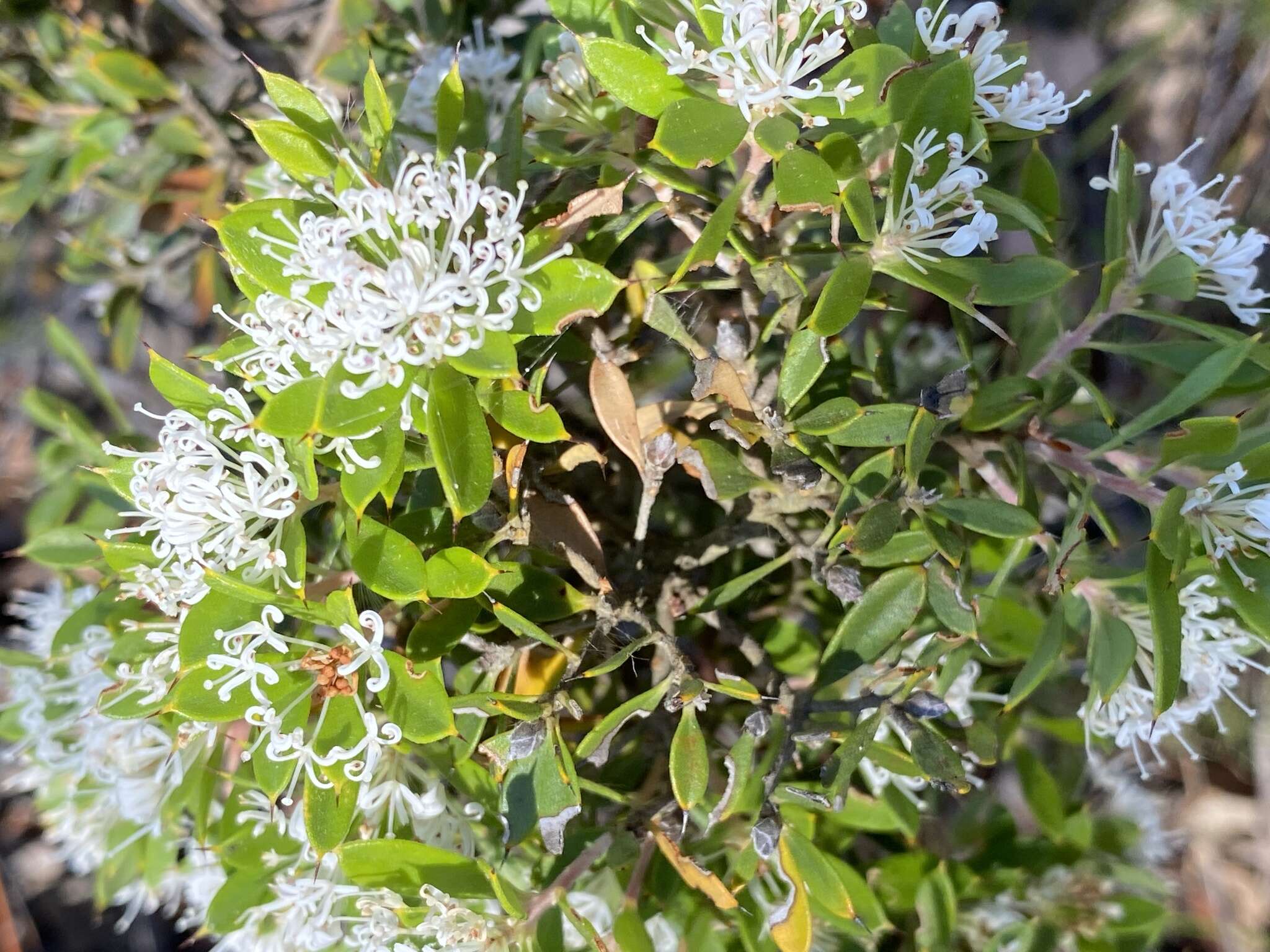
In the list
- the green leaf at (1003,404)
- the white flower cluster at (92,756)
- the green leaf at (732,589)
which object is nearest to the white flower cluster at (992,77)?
the green leaf at (1003,404)

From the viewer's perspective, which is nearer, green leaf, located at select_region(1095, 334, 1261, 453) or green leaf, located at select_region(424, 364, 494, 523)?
green leaf, located at select_region(424, 364, 494, 523)

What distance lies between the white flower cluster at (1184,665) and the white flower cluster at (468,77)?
0.93 m

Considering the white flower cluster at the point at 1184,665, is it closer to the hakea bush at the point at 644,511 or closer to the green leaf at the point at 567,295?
the hakea bush at the point at 644,511

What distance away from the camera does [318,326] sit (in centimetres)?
70

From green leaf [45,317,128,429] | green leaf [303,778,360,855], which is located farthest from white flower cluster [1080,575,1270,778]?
green leaf [45,317,128,429]

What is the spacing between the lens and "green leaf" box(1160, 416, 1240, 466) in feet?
2.53

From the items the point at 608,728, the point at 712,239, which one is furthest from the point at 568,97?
the point at 608,728

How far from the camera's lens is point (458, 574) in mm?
740

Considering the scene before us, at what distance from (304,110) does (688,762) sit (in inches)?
26.2

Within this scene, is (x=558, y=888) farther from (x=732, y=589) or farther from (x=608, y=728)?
(x=732, y=589)

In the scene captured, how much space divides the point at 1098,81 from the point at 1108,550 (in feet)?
5.08

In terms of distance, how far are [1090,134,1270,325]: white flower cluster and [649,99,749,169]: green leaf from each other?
0.38 metres

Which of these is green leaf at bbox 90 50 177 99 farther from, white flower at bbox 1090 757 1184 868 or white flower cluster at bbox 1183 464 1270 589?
white flower at bbox 1090 757 1184 868

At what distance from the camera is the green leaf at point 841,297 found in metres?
0.74
